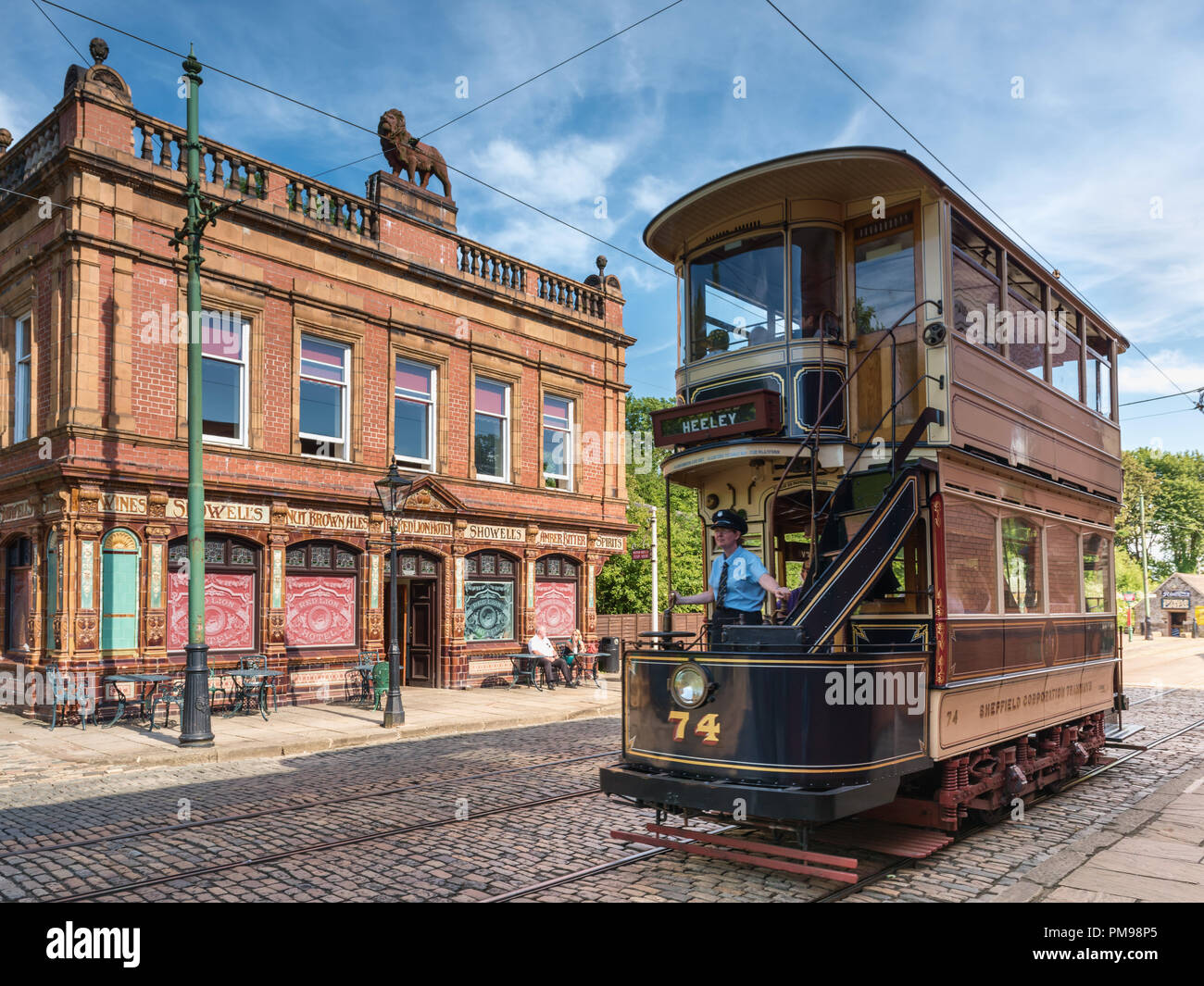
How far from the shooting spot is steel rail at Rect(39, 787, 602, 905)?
631cm

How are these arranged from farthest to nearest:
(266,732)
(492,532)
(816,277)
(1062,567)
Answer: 1. (492,532)
2. (266,732)
3. (1062,567)
4. (816,277)

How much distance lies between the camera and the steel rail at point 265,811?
758 centimetres

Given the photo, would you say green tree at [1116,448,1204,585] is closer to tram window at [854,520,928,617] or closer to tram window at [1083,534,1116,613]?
tram window at [1083,534,1116,613]

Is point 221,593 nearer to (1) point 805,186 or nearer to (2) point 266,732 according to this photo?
(2) point 266,732

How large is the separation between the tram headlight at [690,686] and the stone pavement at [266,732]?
317 inches

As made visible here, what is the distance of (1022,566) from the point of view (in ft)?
28.4

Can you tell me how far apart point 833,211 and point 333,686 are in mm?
13599

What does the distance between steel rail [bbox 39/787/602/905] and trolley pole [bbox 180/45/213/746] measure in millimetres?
5657

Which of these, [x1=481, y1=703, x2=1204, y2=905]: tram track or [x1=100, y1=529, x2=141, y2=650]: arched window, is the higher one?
[x1=100, y1=529, x2=141, y2=650]: arched window

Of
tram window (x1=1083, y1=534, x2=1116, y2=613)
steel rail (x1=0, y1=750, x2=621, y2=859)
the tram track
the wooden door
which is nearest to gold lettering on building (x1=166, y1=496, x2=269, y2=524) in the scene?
the wooden door

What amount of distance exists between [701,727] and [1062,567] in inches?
209

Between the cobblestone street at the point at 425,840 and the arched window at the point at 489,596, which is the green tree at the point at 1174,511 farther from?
the cobblestone street at the point at 425,840

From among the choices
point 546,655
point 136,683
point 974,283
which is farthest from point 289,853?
point 546,655
